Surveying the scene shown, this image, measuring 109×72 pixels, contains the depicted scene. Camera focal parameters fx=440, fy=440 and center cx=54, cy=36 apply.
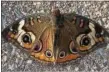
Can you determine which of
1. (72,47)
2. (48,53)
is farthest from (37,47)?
(72,47)

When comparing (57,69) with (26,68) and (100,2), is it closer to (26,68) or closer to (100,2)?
(26,68)

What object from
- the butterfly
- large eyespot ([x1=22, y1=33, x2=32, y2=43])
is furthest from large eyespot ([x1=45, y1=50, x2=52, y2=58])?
large eyespot ([x1=22, y1=33, x2=32, y2=43])

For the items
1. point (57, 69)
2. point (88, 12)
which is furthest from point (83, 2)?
point (57, 69)

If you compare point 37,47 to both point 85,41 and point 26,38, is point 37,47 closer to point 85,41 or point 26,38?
point 26,38

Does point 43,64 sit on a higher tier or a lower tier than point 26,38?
lower

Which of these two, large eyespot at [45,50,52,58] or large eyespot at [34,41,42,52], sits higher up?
large eyespot at [34,41,42,52]

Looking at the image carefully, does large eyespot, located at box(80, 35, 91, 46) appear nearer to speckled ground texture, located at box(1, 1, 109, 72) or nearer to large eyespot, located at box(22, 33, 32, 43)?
speckled ground texture, located at box(1, 1, 109, 72)
